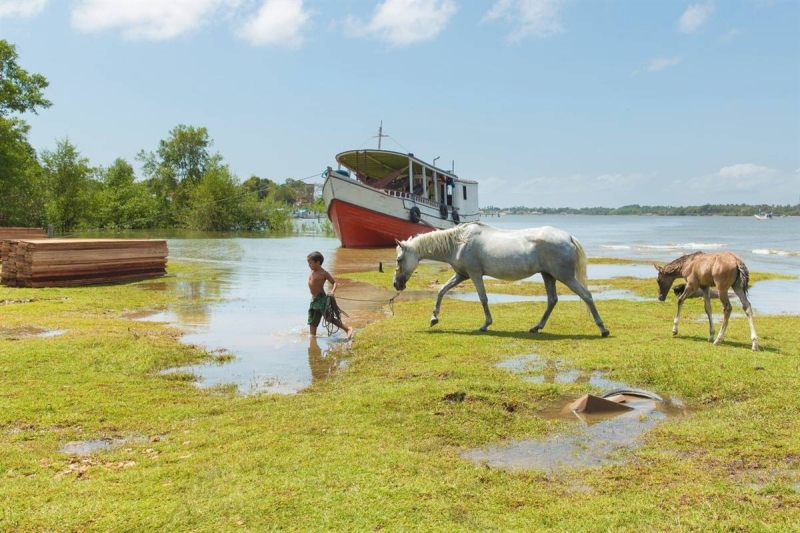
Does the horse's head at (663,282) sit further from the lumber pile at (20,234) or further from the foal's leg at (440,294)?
the lumber pile at (20,234)

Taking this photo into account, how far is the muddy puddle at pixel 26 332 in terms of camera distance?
1015 centimetres

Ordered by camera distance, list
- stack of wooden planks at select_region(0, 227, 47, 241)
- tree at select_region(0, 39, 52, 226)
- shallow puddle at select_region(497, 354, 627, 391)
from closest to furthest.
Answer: shallow puddle at select_region(497, 354, 627, 391)
stack of wooden planks at select_region(0, 227, 47, 241)
tree at select_region(0, 39, 52, 226)

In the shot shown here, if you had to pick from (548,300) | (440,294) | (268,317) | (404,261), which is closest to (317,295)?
(404,261)

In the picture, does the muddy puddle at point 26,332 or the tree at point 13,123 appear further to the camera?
the tree at point 13,123

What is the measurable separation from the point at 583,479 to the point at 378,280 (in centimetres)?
1750

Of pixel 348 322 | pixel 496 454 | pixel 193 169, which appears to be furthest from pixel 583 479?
pixel 193 169

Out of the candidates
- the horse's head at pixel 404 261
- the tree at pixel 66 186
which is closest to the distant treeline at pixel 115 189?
the tree at pixel 66 186

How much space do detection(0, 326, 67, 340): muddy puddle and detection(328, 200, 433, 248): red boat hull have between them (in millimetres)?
30379

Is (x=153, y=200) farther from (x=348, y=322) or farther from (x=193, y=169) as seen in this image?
(x=348, y=322)

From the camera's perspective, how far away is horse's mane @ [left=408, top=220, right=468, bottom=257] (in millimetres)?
11617

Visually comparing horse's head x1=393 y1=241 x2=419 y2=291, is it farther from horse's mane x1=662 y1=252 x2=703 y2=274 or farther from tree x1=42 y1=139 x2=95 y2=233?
tree x1=42 y1=139 x2=95 y2=233

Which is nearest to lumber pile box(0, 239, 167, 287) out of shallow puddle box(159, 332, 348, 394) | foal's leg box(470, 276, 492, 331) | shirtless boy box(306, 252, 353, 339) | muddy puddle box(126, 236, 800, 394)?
muddy puddle box(126, 236, 800, 394)

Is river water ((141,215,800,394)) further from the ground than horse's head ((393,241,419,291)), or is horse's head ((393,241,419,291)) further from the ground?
horse's head ((393,241,419,291))

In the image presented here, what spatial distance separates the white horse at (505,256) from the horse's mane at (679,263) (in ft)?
4.53
